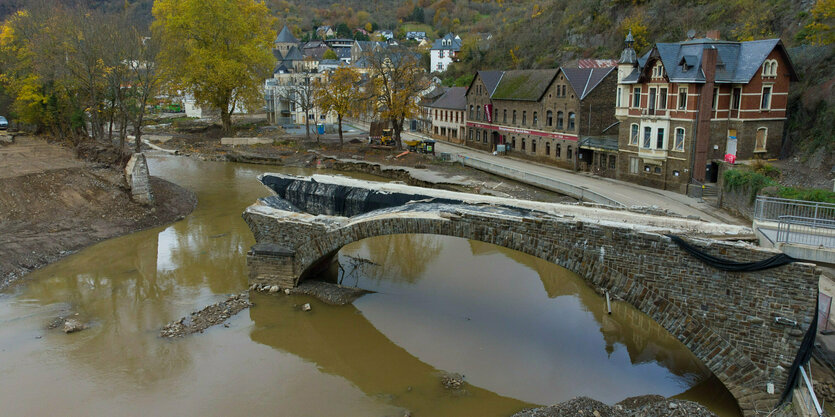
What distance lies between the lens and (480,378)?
14.6m

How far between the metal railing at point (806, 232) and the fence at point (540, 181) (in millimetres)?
13786

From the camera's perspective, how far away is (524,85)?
47531 millimetres

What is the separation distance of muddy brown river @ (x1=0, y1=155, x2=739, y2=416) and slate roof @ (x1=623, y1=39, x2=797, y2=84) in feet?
47.6

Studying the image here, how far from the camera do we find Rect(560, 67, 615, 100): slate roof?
40603mm

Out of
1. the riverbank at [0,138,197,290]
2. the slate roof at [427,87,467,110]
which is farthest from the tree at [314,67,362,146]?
the riverbank at [0,138,197,290]

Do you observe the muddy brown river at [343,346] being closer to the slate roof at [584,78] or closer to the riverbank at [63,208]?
the riverbank at [63,208]

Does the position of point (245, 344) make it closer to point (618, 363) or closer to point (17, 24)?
point (618, 363)

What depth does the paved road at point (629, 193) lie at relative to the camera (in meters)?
27.0

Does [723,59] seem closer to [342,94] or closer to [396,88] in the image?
[396,88]

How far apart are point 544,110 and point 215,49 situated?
3311cm

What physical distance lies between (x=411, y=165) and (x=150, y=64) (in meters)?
19.9

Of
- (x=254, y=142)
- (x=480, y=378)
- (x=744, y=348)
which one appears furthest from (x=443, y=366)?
(x=254, y=142)

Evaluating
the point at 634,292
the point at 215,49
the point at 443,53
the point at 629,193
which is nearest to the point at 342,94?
the point at 215,49

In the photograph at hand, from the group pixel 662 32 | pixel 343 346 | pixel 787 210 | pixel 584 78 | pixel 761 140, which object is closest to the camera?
pixel 343 346
